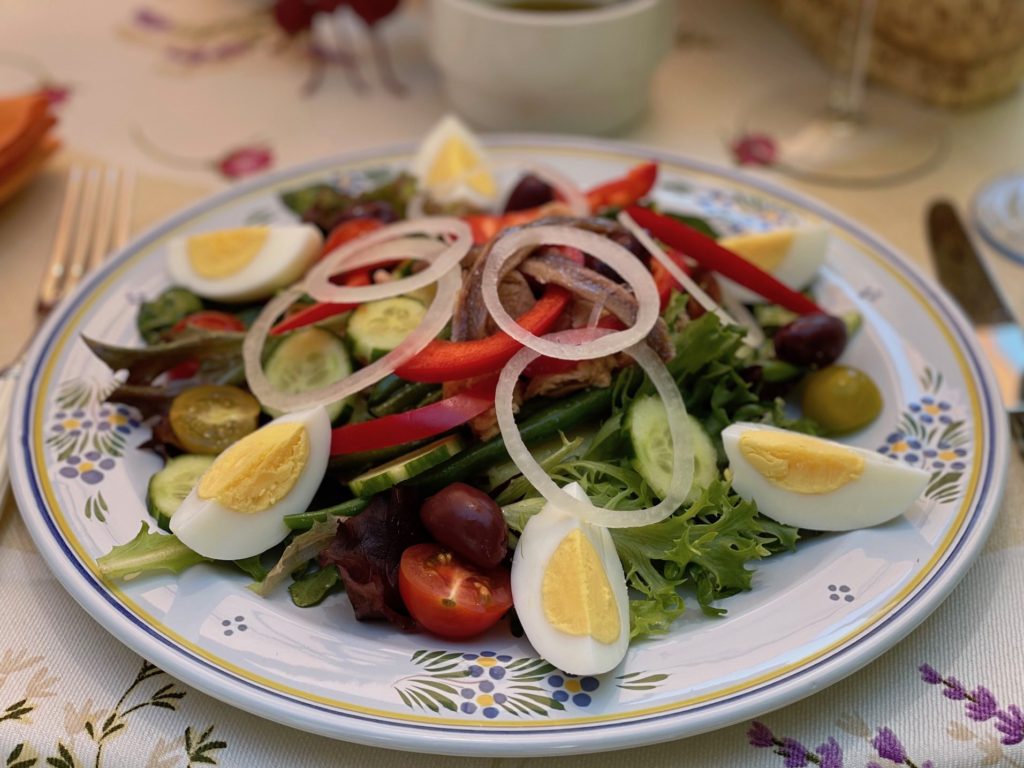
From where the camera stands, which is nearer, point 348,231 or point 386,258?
point 386,258

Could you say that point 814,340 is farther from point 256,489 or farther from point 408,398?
point 256,489

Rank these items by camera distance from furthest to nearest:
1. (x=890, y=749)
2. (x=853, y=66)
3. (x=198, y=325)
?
(x=853, y=66) → (x=198, y=325) → (x=890, y=749)

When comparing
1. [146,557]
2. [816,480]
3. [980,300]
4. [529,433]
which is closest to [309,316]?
[529,433]

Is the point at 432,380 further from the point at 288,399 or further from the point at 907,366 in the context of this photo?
the point at 907,366

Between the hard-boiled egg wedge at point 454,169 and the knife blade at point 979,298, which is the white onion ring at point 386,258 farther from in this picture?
the knife blade at point 979,298

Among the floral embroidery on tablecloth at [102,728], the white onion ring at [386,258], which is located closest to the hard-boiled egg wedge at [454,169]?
the white onion ring at [386,258]

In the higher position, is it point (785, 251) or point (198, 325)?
point (785, 251)

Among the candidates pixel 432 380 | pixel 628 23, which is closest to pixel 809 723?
pixel 432 380
